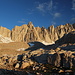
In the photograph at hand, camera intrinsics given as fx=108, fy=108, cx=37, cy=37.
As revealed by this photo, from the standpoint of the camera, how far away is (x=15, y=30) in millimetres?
104625

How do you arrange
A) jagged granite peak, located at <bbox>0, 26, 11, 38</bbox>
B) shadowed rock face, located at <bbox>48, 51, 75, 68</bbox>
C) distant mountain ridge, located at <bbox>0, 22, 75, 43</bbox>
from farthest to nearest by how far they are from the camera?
1. jagged granite peak, located at <bbox>0, 26, 11, 38</bbox>
2. distant mountain ridge, located at <bbox>0, 22, 75, 43</bbox>
3. shadowed rock face, located at <bbox>48, 51, 75, 68</bbox>

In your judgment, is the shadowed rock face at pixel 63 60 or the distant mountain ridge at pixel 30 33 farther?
the distant mountain ridge at pixel 30 33

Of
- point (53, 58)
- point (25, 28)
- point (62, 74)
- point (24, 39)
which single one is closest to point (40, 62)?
point (53, 58)

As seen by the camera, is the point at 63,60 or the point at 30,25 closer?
the point at 63,60

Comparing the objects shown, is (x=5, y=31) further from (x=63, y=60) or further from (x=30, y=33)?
(x=63, y=60)

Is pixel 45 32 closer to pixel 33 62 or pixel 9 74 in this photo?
pixel 33 62

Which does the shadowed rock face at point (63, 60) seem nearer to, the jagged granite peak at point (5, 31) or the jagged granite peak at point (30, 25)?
the jagged granite peak at point (5, 31)

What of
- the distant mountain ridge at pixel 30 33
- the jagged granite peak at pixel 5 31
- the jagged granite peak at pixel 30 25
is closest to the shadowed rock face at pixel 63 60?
the distant mountain ridge at pixel 30 33

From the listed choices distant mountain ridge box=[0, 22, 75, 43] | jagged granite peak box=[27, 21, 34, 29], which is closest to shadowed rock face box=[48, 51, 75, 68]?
distant mountain ridge box=[0, 22, 75, 43]

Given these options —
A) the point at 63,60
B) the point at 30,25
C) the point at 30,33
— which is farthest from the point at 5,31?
the point at 63,60

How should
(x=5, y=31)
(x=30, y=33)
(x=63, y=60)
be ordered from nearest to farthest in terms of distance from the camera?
(x=63, y=60)
(x=5, y=31)
(x=30, y=33)

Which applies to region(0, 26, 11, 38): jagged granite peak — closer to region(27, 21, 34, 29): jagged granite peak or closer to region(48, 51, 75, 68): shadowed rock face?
region(27, 21, 34, 29): jagged granite peak

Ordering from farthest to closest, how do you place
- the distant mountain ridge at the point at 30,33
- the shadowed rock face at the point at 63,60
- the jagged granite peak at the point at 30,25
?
the jagged granite peak at the point at 30,25 < the distant mountain ridge at the point at 30,33 < the shadowed rock face at the point at 63,60

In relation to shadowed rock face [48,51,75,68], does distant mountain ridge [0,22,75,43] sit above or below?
above
